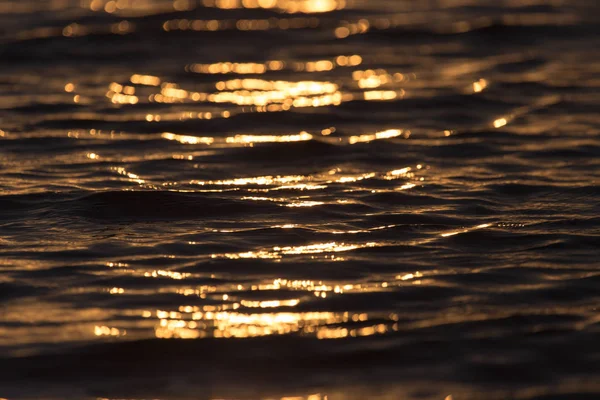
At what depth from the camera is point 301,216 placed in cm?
676

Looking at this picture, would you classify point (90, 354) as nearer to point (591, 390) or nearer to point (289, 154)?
point (591, 390)

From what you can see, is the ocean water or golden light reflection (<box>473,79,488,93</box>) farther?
golden light reflection (<box>473,79,488,93</box>)

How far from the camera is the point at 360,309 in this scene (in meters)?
5.36

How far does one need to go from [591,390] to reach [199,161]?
14.0ft

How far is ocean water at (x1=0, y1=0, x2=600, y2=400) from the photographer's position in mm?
4859

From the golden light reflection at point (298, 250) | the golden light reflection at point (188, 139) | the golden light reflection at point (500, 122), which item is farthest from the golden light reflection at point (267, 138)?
the golden light reflection at point (298, 250)

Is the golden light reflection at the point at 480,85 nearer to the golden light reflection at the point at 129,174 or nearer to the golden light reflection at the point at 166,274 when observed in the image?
the golden light reflection at the point at 129,174

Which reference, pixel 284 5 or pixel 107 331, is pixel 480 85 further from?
pixel 107 331

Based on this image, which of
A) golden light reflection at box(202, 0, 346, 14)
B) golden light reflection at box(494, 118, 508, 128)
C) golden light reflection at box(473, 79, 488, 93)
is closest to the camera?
golden light reflection at box(494, 118, 508, 128)

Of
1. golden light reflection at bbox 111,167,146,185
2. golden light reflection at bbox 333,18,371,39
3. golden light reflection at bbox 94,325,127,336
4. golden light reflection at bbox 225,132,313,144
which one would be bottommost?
golden light reflection at bbox 94,325,127,336

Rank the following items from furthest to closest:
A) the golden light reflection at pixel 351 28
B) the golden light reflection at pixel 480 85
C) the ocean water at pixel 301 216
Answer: the golden light reflection at pixel 351 28 → the golden light reflection at pixel 480 85 → the ocean water at pixel 301 216

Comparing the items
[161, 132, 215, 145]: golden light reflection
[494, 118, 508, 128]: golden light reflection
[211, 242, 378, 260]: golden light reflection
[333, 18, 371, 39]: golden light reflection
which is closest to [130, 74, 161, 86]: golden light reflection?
[161, 132, 215, 145]: golden light reflection

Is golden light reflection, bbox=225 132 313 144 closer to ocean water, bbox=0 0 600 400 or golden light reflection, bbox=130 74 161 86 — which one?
ocean water, bbox=0 0 600 400

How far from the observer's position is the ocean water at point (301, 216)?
191 inches
